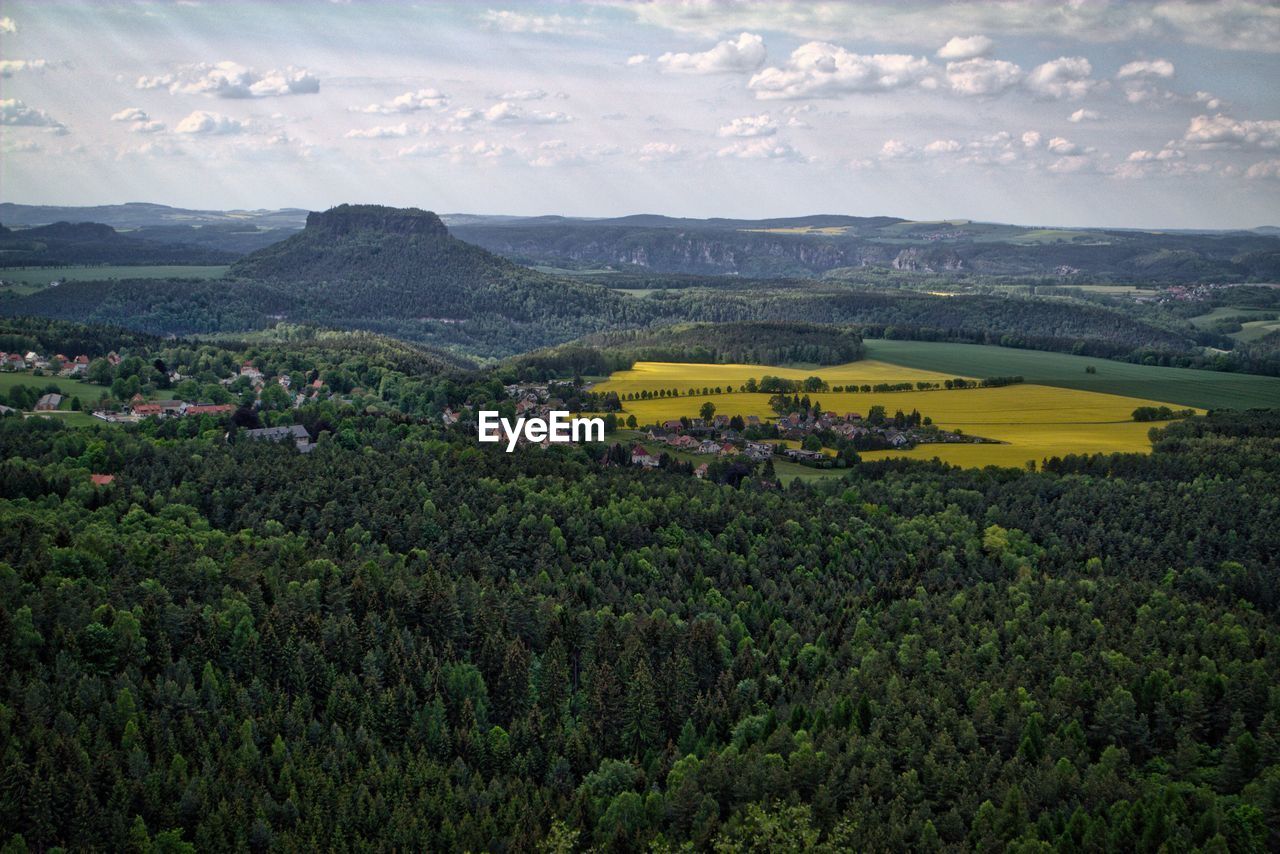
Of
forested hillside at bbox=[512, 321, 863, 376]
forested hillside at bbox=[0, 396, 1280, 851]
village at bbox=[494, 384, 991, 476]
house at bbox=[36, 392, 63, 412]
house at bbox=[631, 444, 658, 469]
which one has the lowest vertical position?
forested hillside at bbox=[0, 396, 1280, 851]

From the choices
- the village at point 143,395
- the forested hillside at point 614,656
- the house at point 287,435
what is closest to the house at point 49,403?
the village at point 143,395

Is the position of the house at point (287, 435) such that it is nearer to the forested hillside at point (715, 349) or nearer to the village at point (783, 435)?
the village at point (783, 435)

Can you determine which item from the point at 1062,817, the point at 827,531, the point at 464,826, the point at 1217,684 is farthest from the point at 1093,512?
the point at 464,826

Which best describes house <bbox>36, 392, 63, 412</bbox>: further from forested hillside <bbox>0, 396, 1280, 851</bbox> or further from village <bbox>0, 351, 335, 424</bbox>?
forested hillside <bbox>0, 396, 1280, 851</bbox>

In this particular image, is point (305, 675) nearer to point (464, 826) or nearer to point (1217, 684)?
point (464, 826)

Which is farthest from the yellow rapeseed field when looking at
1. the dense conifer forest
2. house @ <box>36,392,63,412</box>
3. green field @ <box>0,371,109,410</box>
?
house @ <box>36,392,63,412</box>

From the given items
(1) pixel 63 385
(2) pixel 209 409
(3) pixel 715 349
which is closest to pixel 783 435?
(2) pixel 209 409

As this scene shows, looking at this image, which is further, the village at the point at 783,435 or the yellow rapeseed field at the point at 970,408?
the yellow rapeseed field at the point at 970,408
